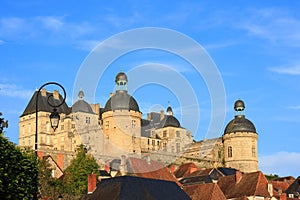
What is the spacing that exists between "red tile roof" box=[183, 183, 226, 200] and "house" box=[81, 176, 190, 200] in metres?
11.8

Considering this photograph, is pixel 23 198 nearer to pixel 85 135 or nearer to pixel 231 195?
pixel 231 195

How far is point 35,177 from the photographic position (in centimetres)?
3925

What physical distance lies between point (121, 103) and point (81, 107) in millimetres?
9796

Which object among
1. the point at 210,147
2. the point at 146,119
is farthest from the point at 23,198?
the point at 146,119

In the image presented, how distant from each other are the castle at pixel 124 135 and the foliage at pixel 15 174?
6648cm

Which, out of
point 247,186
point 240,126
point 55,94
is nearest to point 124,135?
point 55,94

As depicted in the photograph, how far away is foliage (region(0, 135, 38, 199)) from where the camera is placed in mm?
37469

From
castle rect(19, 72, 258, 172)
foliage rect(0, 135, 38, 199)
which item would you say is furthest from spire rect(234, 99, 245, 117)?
foliage rect(0, 135, 38, 199)

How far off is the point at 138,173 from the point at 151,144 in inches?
1773

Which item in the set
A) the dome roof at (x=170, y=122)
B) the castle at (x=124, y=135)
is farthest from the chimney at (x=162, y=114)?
the castle at (x=124, y=135)

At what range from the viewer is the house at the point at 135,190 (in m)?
52.0

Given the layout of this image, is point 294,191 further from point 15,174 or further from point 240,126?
point 15,174

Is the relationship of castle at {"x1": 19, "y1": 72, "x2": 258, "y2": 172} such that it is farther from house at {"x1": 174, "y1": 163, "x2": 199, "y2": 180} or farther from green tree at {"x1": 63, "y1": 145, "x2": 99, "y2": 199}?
green tree at {"x1": 63, "y1": 145, "x2": 99, "y2": 199}

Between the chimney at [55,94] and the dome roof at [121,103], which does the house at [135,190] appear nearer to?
the dome roof at [121,103]
